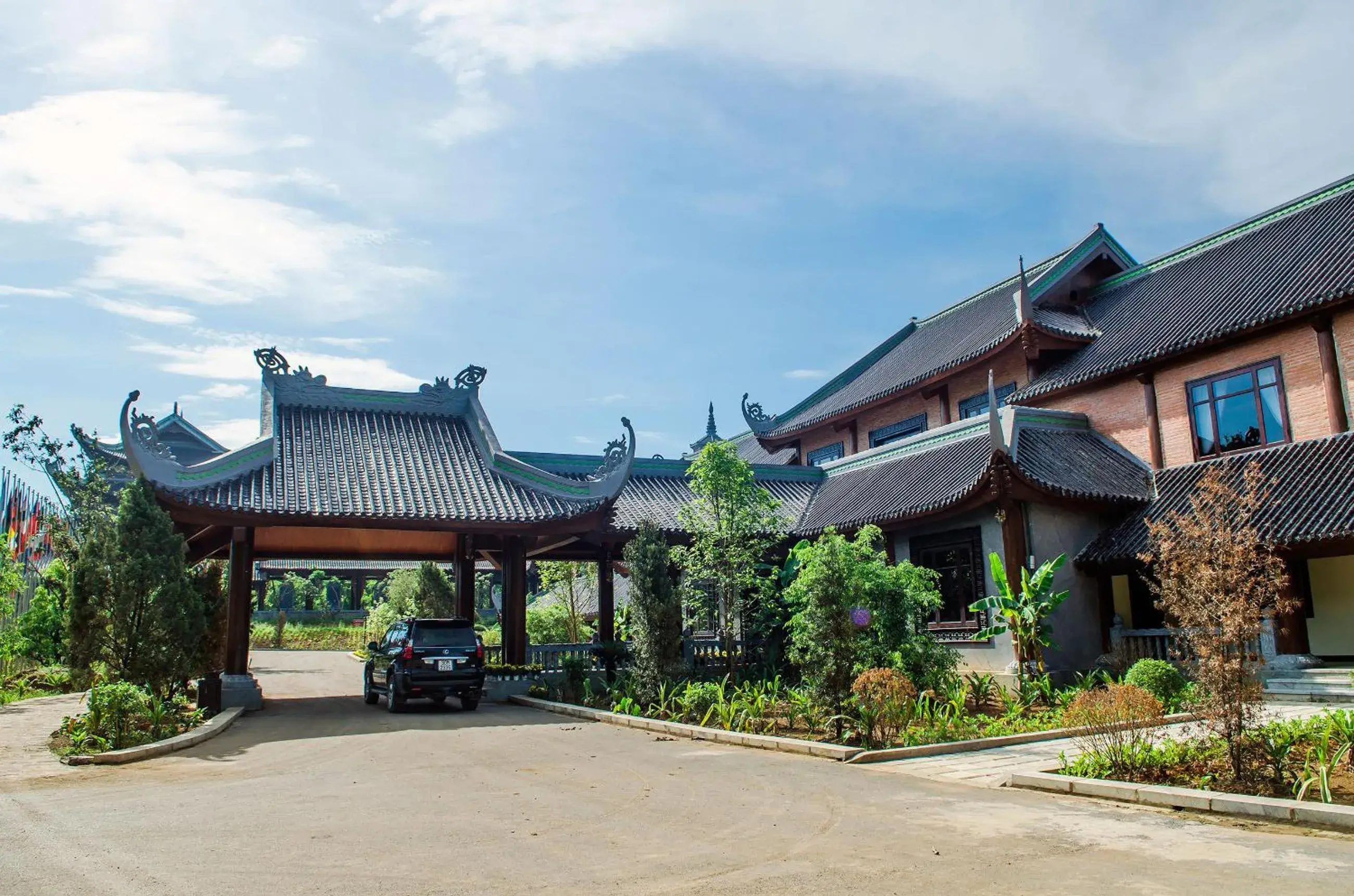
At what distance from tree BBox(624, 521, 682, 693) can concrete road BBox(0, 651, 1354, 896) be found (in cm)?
425

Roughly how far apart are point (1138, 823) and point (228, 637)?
608 inches

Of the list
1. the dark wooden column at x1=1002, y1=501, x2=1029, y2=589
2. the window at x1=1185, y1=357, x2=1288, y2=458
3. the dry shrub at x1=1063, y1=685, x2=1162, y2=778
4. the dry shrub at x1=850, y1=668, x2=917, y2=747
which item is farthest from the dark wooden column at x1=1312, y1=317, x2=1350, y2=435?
the dry shrub at x1=850, y1=668, x2=917, y2=747

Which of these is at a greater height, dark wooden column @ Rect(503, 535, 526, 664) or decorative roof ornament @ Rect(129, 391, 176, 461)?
decorative roof ornament @ Rect(129, 391, 176, 461)

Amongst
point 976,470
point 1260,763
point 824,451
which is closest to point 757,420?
point 824,451

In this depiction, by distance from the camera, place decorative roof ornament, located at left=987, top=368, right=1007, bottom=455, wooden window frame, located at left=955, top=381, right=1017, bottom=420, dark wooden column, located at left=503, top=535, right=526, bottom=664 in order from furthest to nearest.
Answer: wooden window frame, located at left=955, top=381, right=1017, bottom=420, dark wooden column, located at left=503, top=535, right=526, bottom=664, decorative roof ornament, located at left=987, top=368, right=1007, bottom=455

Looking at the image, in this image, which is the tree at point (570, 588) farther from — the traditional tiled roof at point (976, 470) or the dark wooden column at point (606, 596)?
the traditional tiled roof at point (976, 470)

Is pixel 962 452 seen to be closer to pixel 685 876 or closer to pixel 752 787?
pixel 752 787

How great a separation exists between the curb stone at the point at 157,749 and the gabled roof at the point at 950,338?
1818cm

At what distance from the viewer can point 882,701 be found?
37.8 ft

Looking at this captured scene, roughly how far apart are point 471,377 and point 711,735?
40.1 feet

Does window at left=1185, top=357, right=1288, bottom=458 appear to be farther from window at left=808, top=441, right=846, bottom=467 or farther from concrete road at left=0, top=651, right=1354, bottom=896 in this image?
concrete road at left=0, top=651, right=1354, bottom=896

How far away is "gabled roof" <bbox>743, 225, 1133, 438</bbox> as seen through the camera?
79.3 feet

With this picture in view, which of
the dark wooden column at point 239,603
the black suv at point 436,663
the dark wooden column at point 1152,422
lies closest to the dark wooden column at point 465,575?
the black suv at point 436,663

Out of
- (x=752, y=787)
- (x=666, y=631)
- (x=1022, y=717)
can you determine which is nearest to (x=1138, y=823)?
(x=752, y=787)
